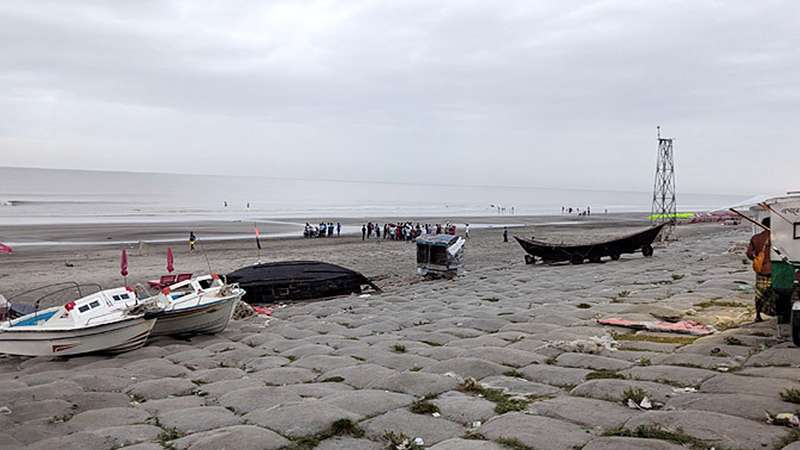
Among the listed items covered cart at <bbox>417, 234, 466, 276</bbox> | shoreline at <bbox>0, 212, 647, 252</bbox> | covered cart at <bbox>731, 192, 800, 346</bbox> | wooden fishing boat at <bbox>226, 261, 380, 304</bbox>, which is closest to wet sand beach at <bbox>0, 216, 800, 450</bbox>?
covered cart at <bbox>731, 192, 800, 346</bbox>

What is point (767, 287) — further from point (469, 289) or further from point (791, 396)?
point (469, 289)

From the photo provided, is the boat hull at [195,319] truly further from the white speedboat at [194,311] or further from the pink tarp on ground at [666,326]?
the pink tarp on ground at [666,326]

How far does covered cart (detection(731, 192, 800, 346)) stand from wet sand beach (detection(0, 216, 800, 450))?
559 millimetres

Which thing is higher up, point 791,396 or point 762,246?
point 762,246

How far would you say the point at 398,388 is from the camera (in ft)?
25.4

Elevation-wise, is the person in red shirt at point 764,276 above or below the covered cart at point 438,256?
above

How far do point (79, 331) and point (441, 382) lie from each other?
7880 millimetres

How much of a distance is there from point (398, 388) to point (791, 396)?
437cm

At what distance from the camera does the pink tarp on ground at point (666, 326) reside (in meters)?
9.98

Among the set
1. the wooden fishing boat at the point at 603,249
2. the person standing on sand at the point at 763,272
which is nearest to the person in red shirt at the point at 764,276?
the person standing on sand at the point at 763,272

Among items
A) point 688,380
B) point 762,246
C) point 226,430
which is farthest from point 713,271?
point 226,430

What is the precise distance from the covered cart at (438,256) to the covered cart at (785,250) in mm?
14940

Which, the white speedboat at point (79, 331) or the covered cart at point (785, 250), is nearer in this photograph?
the covered cart at point (785, 250)

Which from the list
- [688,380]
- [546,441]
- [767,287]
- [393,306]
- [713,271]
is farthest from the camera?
[713,271]
